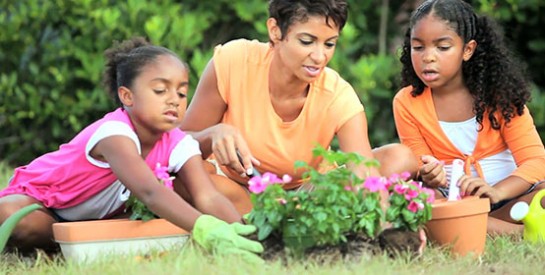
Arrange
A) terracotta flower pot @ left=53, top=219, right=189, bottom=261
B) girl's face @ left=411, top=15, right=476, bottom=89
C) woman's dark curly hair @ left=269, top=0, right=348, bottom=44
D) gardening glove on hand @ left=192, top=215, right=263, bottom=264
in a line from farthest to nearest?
girl's face @ left=411, top=15, right=476, bottom=89 → woman's dark curly hair @ left=269, top=0, right=348, bottom=44 → terracotta flower pot @ left=53, top=219, right=189, bottom=261 → gardening glove on hand @ left=192, top=215, right=263, bottom=264

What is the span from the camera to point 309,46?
3818 mm

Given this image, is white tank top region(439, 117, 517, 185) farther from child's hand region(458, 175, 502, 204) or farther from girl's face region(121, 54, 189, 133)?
girl's face region(121, 54, 189, 133)

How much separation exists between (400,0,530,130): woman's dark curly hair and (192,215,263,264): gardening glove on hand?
1.39 m

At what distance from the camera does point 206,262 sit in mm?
3211

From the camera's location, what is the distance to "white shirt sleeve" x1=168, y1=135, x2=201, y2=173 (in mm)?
3820

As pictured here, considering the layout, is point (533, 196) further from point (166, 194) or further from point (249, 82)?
point (166, 194)

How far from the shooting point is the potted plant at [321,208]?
3244mm

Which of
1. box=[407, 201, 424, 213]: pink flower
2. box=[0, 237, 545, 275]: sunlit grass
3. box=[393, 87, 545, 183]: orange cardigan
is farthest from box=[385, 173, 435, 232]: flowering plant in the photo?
box=[393, 87, 545, 183]: orange cardigan

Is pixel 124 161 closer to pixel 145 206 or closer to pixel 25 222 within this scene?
pixel 145 206

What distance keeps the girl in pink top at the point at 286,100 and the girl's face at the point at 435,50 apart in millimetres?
372

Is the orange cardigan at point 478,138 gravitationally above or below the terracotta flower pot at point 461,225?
above

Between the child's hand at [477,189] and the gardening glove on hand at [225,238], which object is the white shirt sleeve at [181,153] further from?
the child's hand at [477,189]

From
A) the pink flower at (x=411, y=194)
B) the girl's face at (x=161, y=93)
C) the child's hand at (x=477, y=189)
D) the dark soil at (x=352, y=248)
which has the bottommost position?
the dark soil at (x=352, y=248)

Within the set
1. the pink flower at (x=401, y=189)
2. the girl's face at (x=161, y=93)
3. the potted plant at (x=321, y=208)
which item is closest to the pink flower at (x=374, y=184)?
the potted plant at (x=321, y=208)
